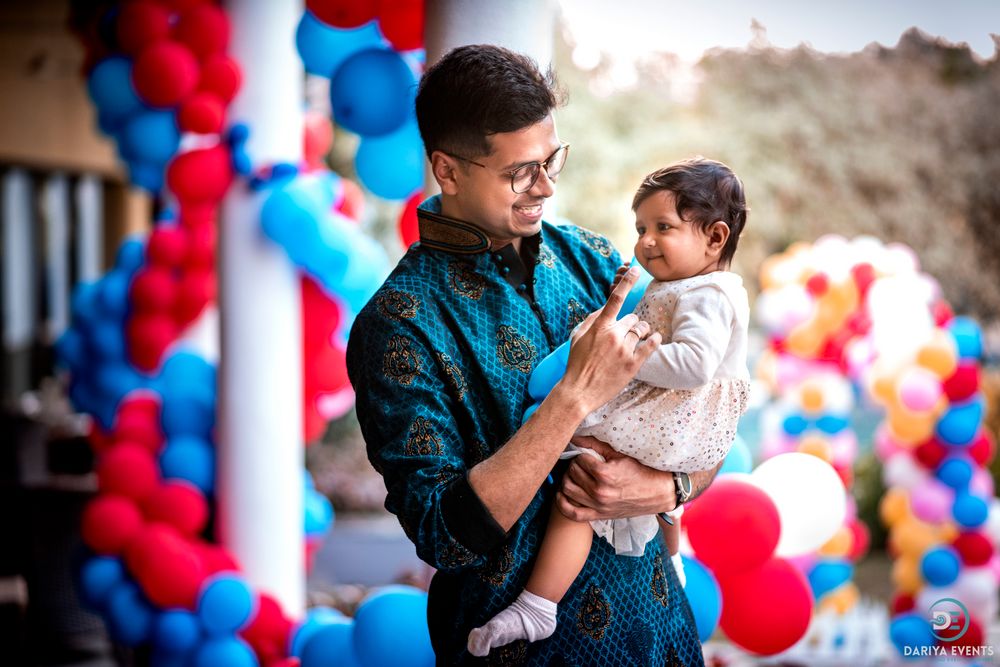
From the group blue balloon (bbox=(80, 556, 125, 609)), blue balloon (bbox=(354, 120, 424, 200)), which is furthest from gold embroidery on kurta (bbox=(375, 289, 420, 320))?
blue balloon (bbox=(80, 556, 125, 609))

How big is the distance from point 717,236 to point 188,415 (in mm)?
2413

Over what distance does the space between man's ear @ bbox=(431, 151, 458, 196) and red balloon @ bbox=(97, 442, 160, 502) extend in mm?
2232

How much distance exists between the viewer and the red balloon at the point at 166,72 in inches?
131

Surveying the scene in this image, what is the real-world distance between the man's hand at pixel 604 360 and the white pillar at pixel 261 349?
6.83 feet

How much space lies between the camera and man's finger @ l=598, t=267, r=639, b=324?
1.42 metres

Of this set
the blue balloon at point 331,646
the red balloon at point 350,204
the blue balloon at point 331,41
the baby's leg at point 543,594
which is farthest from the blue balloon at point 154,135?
the baby's leg at point 543,594

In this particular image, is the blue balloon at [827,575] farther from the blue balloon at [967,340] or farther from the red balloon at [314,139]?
the red balloon at [314,139]

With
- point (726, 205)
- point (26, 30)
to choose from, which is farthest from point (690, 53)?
point (726, 205)

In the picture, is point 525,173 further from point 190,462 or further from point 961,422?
point 961,422

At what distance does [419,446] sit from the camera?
142 centimetres

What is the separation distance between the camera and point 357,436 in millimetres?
9203

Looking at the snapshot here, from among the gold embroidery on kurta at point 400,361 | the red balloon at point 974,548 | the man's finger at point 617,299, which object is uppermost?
the man's finger at point 617,299

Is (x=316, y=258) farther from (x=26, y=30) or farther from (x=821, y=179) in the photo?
(x=821, y=179)

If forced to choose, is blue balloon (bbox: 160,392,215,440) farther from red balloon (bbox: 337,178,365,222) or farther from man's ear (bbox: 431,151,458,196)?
man's ear (bbox: 431,151,458,196)
